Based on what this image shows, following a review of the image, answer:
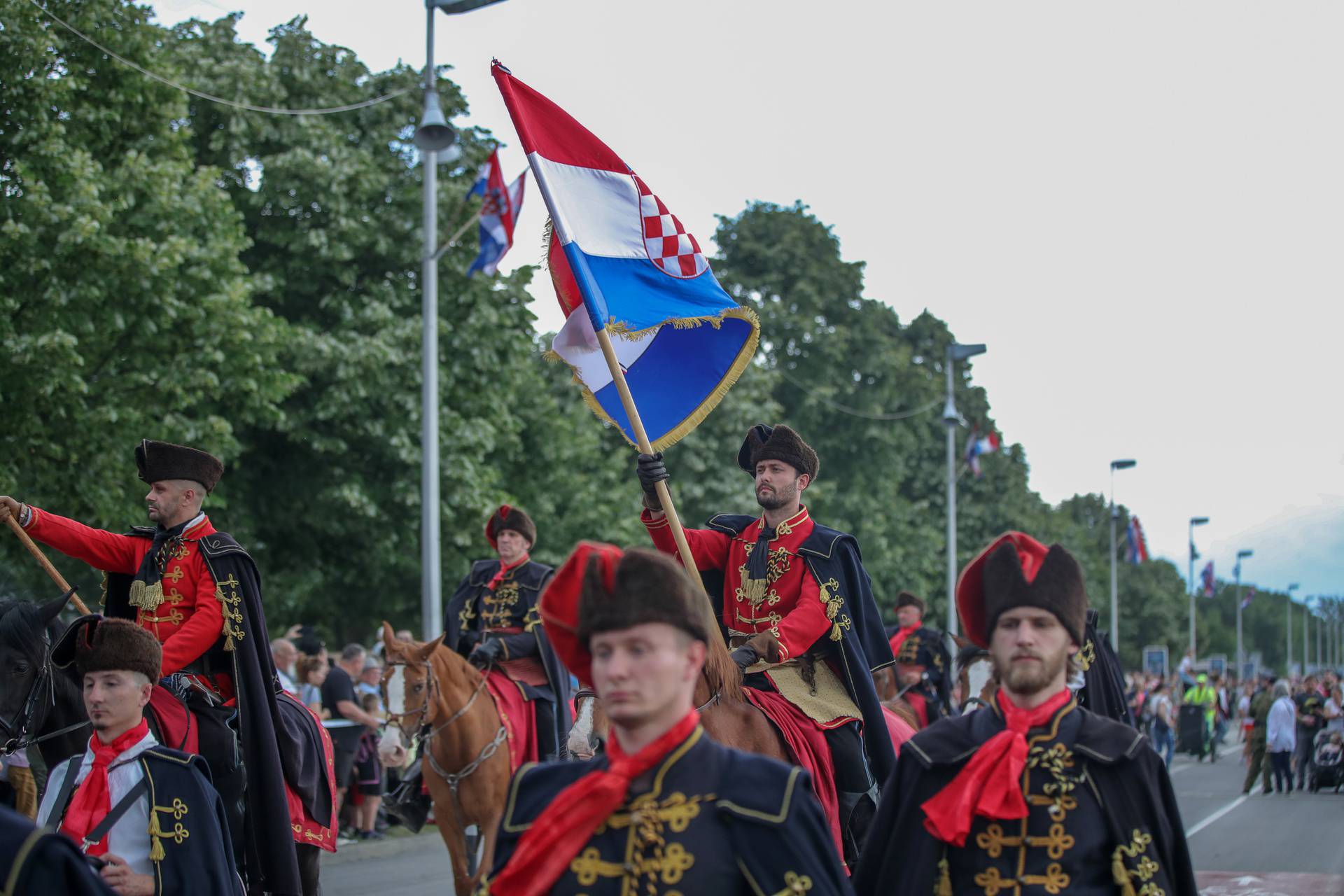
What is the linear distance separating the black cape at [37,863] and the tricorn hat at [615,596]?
1329mm

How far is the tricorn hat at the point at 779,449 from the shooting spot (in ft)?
Answer: 25.8

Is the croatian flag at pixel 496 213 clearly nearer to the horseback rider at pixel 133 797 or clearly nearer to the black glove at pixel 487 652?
the black glove at pixel 487 652

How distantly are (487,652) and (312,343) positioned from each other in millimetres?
14843

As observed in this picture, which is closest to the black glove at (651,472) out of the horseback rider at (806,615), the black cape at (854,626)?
the horseback rider at (806,615)

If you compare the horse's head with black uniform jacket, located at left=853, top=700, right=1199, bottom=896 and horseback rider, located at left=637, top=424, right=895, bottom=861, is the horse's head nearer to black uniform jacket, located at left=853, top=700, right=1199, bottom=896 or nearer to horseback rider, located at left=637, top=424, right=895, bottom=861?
horseback rider, located at left=637, top=424, right=895, bottom=861

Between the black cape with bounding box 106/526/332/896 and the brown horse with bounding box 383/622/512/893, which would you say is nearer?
the black cape with bounding box 106/526/332/896

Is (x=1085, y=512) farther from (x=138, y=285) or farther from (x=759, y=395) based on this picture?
(x=138, y=285)

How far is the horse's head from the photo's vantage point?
6902 mm

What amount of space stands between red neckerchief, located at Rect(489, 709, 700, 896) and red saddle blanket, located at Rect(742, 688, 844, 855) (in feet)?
13.1

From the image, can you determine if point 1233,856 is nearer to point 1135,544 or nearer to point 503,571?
point 503,571

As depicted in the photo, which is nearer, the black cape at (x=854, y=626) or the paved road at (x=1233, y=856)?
the black cape at (x=854, y=626)

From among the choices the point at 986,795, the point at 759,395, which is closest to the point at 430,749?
the point at 986,795

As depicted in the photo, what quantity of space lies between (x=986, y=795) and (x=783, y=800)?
2.57ft

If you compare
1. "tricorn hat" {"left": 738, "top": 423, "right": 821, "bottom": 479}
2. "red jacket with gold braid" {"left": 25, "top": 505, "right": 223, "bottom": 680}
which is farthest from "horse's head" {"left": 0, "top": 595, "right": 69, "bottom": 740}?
"tricorn hat" {"left": 738, "top": 423, "right": 821, "bottom": 479}
